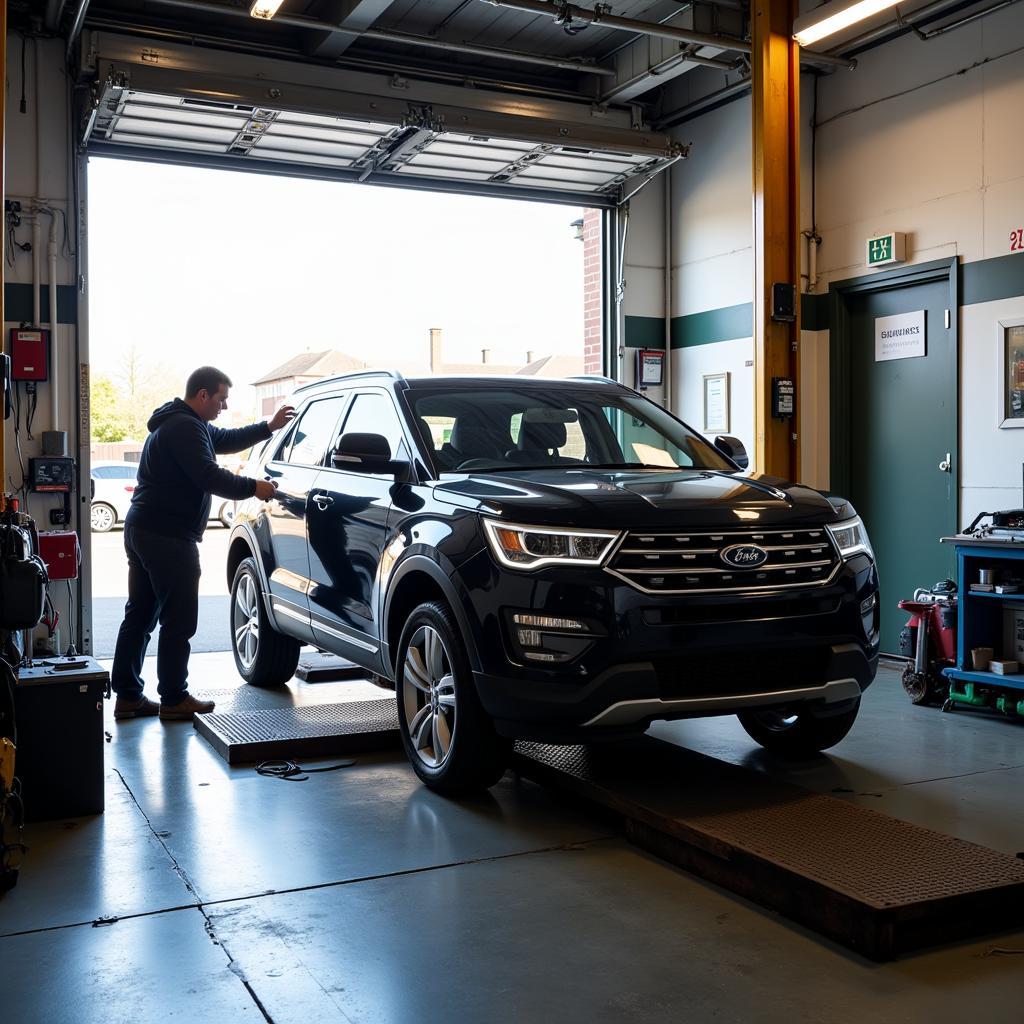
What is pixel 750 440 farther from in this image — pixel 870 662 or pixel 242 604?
pixel 870 662

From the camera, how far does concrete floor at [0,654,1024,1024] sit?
9.39 ft

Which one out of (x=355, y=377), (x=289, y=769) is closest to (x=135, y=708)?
(x=289, y=769)

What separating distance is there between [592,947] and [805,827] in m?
0.98

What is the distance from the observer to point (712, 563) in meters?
4.09

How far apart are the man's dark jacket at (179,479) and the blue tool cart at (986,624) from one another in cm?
387

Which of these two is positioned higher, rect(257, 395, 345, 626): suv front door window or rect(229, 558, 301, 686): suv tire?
rect(257, 395, 345, 626): suv front door window

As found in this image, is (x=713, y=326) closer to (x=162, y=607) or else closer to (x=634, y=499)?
(x=162, y=607)

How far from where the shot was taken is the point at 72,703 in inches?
174

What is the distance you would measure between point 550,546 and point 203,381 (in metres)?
3.12

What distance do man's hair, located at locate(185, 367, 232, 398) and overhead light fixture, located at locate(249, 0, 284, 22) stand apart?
2.18m

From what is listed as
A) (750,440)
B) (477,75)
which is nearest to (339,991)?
(750,440)

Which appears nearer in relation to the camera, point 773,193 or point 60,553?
point 60,553

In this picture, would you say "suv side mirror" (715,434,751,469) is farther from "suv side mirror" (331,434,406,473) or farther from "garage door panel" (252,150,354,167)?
"garage door panel" (252,150,354,167)

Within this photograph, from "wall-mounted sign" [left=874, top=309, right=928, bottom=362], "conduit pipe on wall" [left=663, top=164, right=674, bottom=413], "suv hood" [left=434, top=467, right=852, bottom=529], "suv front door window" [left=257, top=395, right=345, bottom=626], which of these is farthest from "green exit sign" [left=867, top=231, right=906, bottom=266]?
"suv front door window" [left=257, top=395, right=345, bottom=626]
